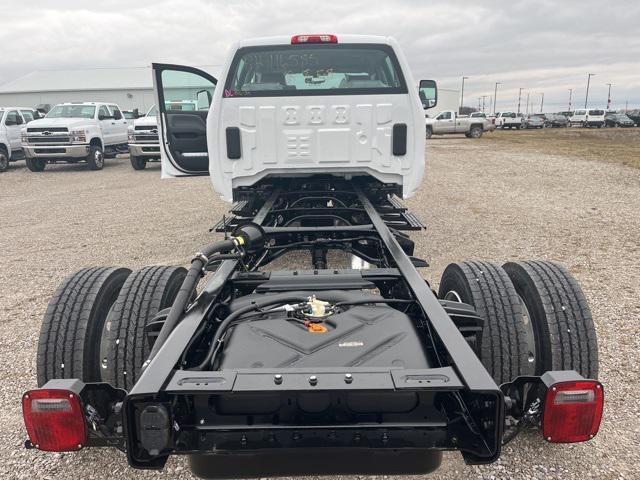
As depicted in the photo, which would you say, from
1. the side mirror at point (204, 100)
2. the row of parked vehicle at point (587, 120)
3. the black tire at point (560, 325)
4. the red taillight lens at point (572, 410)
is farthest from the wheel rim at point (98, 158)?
the row of parked vehicle at point (587, 120)

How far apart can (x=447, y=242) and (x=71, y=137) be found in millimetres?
13205

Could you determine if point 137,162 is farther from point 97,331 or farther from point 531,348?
point 531,348

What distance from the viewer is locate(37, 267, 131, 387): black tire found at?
243 cm

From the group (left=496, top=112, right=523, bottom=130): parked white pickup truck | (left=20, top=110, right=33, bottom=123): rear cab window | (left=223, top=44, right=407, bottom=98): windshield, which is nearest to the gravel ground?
(left=223, top=44, right=407, bottom=98): windshield

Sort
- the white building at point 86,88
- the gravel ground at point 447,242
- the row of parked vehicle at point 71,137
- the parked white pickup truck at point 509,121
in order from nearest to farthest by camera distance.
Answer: the gravel ground at point 447,242, the row of parked vehicle at point 71,137, the white building at point 86,88, the parked white pickup truck at point 509,121

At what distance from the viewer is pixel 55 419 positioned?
1.73 metres

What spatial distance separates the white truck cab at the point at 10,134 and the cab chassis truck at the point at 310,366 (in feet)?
53.2

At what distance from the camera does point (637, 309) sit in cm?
439

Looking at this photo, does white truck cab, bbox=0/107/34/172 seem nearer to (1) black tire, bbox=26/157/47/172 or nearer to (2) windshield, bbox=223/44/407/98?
(1) black tire, bbox=26/157/47/172

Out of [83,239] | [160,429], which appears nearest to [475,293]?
[160,429]

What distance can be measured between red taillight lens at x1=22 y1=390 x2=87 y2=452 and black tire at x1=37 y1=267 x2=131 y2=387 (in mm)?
682

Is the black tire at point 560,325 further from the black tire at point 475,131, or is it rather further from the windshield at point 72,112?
the black tire at point 475,131

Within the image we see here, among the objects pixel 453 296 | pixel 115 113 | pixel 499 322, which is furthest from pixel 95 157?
pixel 499 322

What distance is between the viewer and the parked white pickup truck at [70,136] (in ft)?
50.2
